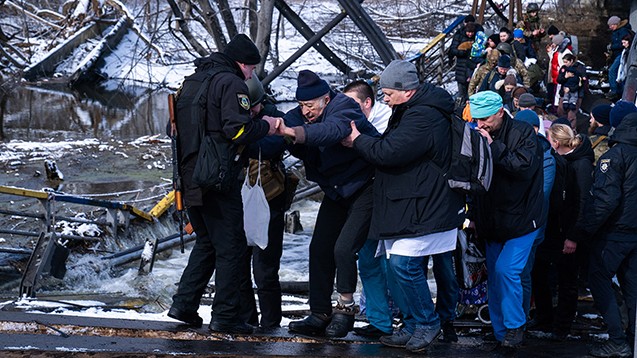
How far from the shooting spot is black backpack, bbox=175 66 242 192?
17.8 feet

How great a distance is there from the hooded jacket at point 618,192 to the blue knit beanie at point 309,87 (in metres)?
2.00

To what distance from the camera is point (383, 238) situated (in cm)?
534

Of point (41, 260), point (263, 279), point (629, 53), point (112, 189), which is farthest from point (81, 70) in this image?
point (263, 279)

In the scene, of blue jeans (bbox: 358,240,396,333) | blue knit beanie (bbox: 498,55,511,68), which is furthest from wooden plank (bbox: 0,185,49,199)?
blue knit beanie (bbox: 498,55,511,68)

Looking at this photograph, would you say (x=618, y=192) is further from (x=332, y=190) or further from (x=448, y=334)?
(x=332, y=190)

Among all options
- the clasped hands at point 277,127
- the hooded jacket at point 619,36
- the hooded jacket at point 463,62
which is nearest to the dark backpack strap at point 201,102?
the clasped hands at point 277,127

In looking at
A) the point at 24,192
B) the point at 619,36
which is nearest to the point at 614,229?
the point at 24,192

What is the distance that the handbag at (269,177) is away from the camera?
19.7 feet

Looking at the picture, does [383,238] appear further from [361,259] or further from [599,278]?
[599,278]

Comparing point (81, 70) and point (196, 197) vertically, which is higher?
point (81, 70)

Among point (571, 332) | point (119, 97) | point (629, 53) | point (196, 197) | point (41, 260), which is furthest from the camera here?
point (119, 97)

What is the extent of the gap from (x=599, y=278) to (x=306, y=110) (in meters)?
2.35

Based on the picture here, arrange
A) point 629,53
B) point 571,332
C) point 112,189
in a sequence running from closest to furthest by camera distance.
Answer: point 571,332 → point 629,53 → point 112,189

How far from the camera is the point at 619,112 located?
652 centimetres
